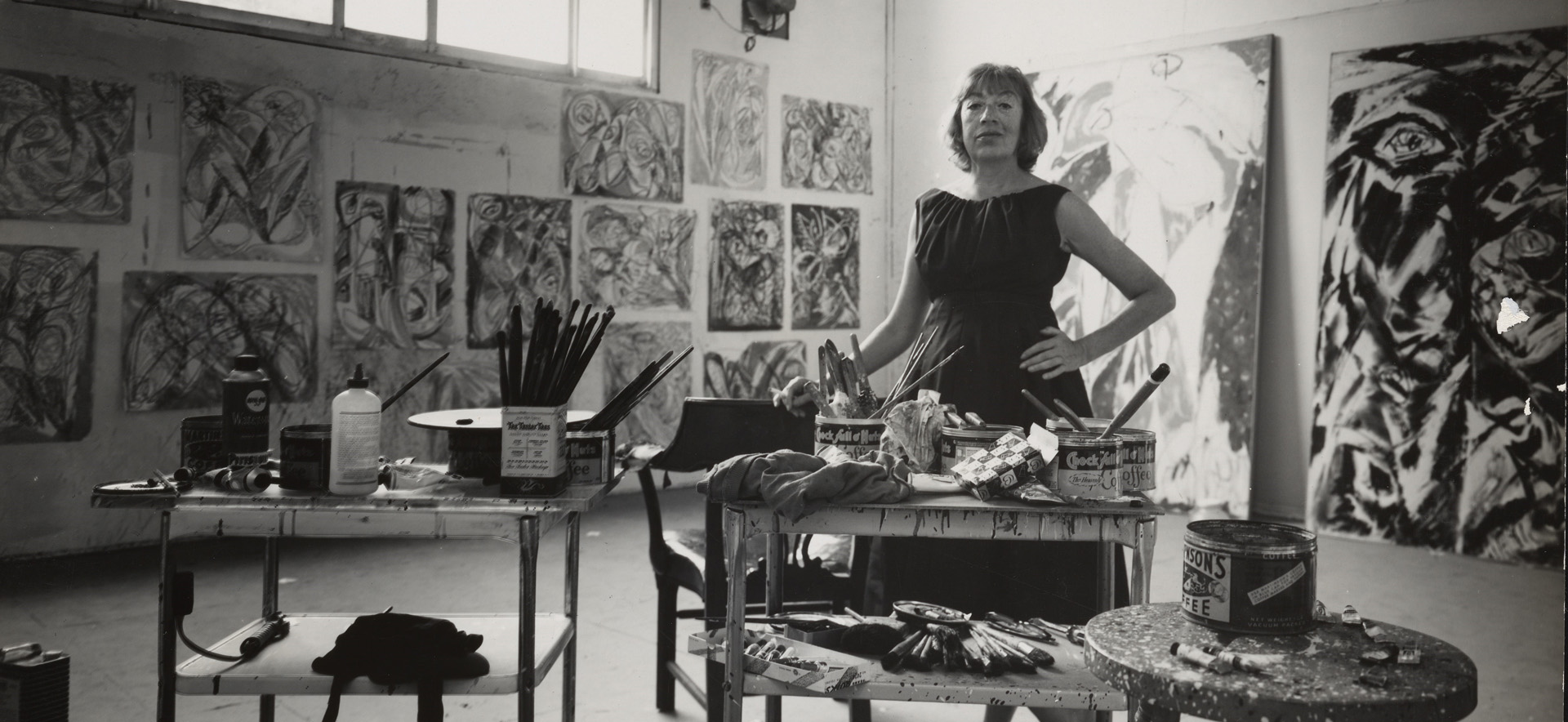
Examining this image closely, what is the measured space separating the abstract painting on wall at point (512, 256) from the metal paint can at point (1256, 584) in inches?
178

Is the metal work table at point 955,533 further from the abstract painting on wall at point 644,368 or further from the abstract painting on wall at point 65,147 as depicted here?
the abstract painting on wall at point 644,368

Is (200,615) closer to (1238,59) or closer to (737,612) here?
(737,612)

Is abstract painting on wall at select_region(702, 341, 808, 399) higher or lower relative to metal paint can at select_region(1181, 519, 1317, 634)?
higher

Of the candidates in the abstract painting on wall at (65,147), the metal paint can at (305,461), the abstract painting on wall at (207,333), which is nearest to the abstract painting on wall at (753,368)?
the abstract painting on wall at (207,333)

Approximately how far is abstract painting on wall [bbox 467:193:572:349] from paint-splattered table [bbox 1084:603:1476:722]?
14.9 feet

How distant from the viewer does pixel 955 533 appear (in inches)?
71.0

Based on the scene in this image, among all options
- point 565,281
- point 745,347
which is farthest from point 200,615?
point 745,347

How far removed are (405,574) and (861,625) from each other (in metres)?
2.91

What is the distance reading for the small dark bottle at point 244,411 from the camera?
2.02 m

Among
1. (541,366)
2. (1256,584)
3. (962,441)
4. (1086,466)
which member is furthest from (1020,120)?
(1256,584)

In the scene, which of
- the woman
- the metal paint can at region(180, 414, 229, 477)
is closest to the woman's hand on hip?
the woman

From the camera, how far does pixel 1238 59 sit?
18.1 ft

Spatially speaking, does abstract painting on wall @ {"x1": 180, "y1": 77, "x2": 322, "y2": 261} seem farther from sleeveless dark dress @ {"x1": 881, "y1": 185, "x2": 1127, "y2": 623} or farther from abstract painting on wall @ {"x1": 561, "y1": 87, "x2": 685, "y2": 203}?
sleeveless dark dress @ {"x1": 881, "y1": 185, "x2": 1127, "y2": 623}

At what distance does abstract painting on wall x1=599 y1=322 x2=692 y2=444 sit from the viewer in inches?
238
